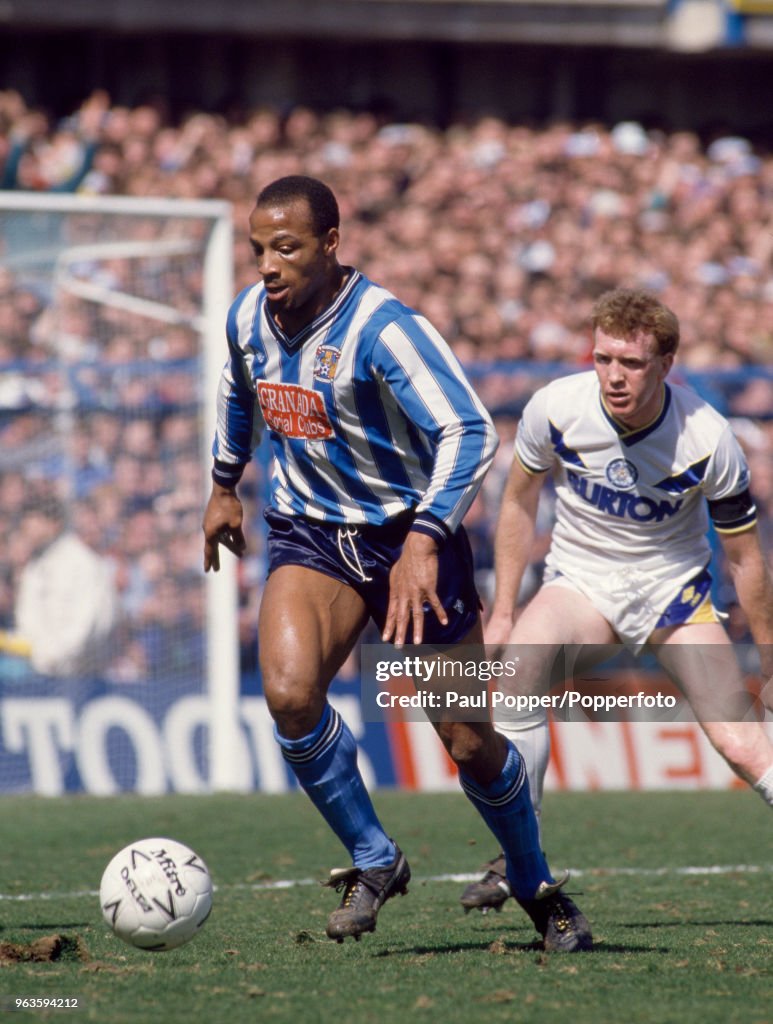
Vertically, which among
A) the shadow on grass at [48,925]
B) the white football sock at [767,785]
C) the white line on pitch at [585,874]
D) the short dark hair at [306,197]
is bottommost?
the white line on pitch at [585,874]

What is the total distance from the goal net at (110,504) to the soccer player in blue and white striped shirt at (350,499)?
5.93m

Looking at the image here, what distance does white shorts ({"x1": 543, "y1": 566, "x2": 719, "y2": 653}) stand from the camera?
6.20 meters

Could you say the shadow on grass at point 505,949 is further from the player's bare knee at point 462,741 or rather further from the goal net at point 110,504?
the goal net at point 110,504

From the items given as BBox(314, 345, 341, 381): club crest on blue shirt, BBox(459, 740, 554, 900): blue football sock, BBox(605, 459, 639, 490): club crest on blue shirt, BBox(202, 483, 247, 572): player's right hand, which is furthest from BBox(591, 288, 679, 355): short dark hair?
BBox(459, 740, 554, 900): blue football sock

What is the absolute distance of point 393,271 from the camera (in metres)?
16.2

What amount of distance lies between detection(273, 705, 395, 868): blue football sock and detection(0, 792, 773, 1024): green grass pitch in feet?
1.09

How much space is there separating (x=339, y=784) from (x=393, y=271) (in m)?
11.6

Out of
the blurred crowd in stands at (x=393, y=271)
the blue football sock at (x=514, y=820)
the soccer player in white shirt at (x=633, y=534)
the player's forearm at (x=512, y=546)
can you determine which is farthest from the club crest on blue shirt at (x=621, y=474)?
the blurred crowd in stands at (x=393, y=271)

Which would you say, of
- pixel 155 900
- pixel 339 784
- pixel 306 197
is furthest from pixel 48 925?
pixel 306 197

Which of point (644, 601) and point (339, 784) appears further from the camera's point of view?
point (644, 601)

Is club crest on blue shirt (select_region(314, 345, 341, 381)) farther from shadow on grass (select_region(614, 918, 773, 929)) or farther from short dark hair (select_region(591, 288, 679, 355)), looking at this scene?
shadow on grass (select_region(614, 918, 773, 929))

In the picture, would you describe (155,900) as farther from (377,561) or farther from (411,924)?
(411,924)

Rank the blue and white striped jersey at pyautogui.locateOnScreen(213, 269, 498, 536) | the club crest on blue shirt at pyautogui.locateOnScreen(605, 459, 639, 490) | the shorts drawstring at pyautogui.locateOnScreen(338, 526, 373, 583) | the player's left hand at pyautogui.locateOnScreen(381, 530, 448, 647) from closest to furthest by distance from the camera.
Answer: the player's left hand at pyautogui.locateOnScreen(381, 530, 448, 647) → the blue and white striped jersey at pyautogui.locateOnScreen(213, 269, 498, 536) → the shorts drawstring at pyautogui.locateOnScreen(338, 526, 373, 583) → the club crest on blue shirt at pyautogui.locateOnScreen(605, 459, 639, 490)

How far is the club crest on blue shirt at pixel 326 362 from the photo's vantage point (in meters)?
5.03
